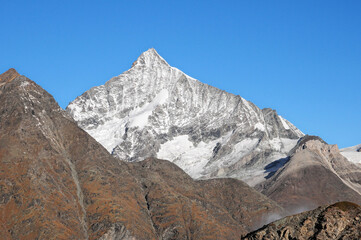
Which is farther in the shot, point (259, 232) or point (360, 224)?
point (259, 232)

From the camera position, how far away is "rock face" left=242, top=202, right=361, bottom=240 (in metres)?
84.5

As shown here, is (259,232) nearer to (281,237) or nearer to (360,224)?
(281,237)

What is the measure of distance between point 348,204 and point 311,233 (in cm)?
594

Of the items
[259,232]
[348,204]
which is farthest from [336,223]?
[259,232]

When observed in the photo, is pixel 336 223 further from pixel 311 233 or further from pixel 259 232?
pixel 259 232

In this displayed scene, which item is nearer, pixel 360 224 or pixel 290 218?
pixel 360 224

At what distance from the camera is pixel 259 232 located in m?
89.9

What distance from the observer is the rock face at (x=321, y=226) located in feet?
277

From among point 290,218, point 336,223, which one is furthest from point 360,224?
point 290,218

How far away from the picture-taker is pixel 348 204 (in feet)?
282

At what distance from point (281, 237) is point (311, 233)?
152 inches

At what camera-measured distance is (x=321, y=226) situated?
283 feet

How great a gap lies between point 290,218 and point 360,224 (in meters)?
9.61

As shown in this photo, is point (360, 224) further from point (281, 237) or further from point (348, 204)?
point (281, 237)
